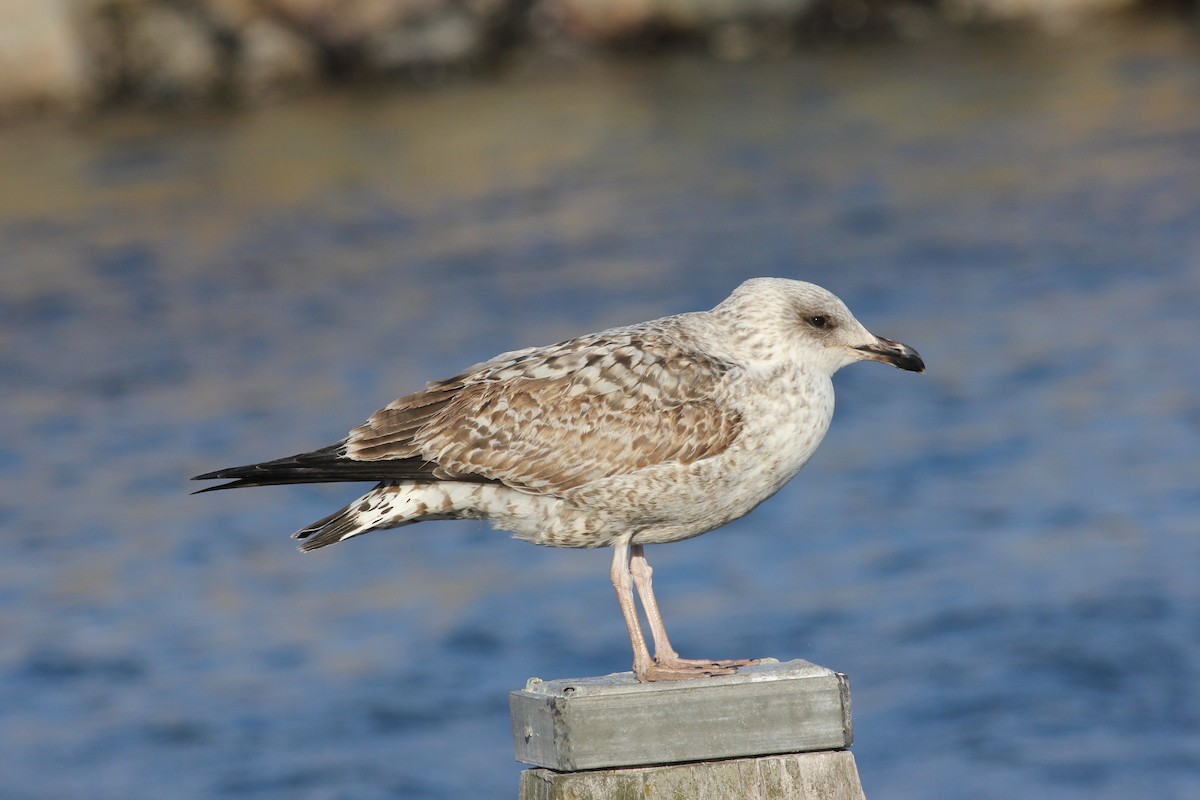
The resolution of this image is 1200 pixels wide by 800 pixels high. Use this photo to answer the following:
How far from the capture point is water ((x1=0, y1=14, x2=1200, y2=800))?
12.4 m

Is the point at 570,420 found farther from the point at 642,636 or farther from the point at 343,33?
the point at 343,33

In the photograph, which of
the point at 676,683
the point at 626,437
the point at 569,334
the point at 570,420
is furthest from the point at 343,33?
the point at 676,683

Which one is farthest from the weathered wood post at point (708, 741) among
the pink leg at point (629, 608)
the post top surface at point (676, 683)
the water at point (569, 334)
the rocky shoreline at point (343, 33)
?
the rocky shoreline at point (343, 33)

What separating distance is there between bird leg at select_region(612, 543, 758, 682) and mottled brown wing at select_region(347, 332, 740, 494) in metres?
0.35

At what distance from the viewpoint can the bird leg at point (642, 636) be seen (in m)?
5.61

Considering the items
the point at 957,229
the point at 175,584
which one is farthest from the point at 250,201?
the point at 175,584

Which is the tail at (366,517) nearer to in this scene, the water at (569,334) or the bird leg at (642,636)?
the bird leg at (642,636)

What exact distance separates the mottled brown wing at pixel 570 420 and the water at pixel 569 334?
5610 millimetres

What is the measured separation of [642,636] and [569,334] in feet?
40.7

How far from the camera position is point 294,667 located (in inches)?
521

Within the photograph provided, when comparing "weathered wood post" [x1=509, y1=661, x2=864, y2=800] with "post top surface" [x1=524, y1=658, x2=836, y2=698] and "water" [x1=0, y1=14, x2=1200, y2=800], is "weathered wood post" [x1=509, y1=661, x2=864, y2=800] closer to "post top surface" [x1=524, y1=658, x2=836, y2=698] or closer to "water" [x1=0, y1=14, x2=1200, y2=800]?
"post top surface" [x1=524, y1=658, x2=836, y2=698]

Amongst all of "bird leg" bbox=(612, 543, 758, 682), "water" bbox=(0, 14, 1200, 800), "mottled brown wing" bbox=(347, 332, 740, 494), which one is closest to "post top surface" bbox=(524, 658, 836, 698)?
"bird leg" bbox=(612, 543, 758, 682)

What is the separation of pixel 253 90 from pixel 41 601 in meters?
18.0

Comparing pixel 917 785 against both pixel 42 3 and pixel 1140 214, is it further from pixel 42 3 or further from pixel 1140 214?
pixel 42 3
